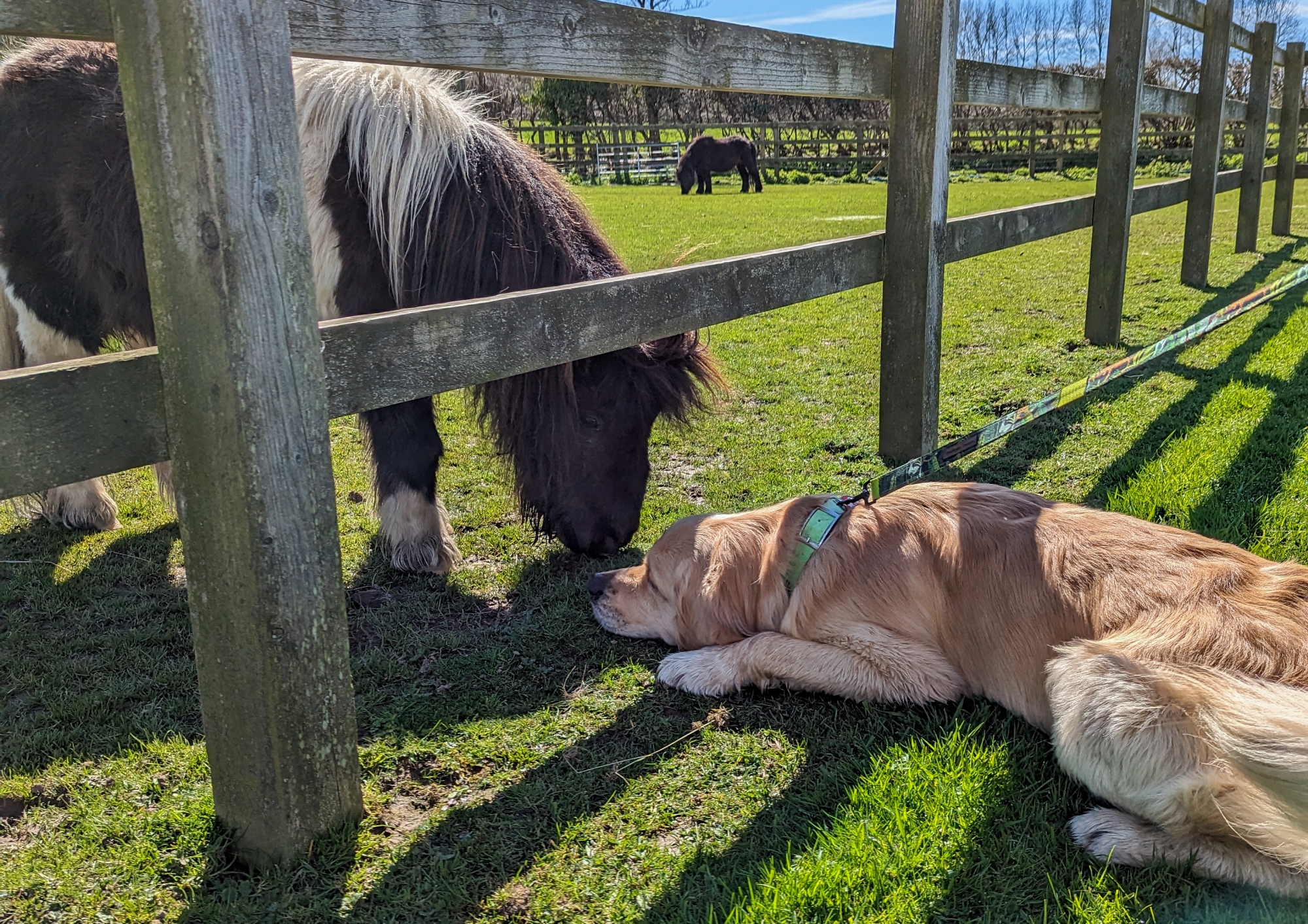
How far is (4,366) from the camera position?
181 inches

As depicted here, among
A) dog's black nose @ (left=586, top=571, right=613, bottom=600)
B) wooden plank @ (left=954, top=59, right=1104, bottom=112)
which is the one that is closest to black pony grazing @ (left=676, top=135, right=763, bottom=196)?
wooden plank @ (left=954, top=59, right=1104, bottom=112)

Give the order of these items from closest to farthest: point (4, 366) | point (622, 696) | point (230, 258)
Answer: point (230, 258) < point (622, 696) < point (4, 366)

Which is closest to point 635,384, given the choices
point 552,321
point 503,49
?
point 552,321

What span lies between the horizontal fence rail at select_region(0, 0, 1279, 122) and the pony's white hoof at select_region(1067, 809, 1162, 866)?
2240 mm

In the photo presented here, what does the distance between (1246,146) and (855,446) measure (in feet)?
31.3

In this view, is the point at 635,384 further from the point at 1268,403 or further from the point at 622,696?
the point at 1268,403

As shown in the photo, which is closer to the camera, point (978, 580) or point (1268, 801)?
point (1268, 801)

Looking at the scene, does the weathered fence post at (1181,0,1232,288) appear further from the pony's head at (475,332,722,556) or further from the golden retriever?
the golden retriever

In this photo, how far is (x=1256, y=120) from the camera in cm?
1092

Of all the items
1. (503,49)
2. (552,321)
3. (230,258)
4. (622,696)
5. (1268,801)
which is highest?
(503,49)

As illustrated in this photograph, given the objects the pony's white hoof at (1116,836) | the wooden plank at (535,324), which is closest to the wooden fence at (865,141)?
the wooden plank at (535,324)

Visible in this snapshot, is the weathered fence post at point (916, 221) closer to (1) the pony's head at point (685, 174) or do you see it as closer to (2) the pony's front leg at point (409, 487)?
(2) the pony's front leg at point (409, 487)

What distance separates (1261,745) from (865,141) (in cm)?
3248

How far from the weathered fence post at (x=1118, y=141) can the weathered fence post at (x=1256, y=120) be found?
216 inches
